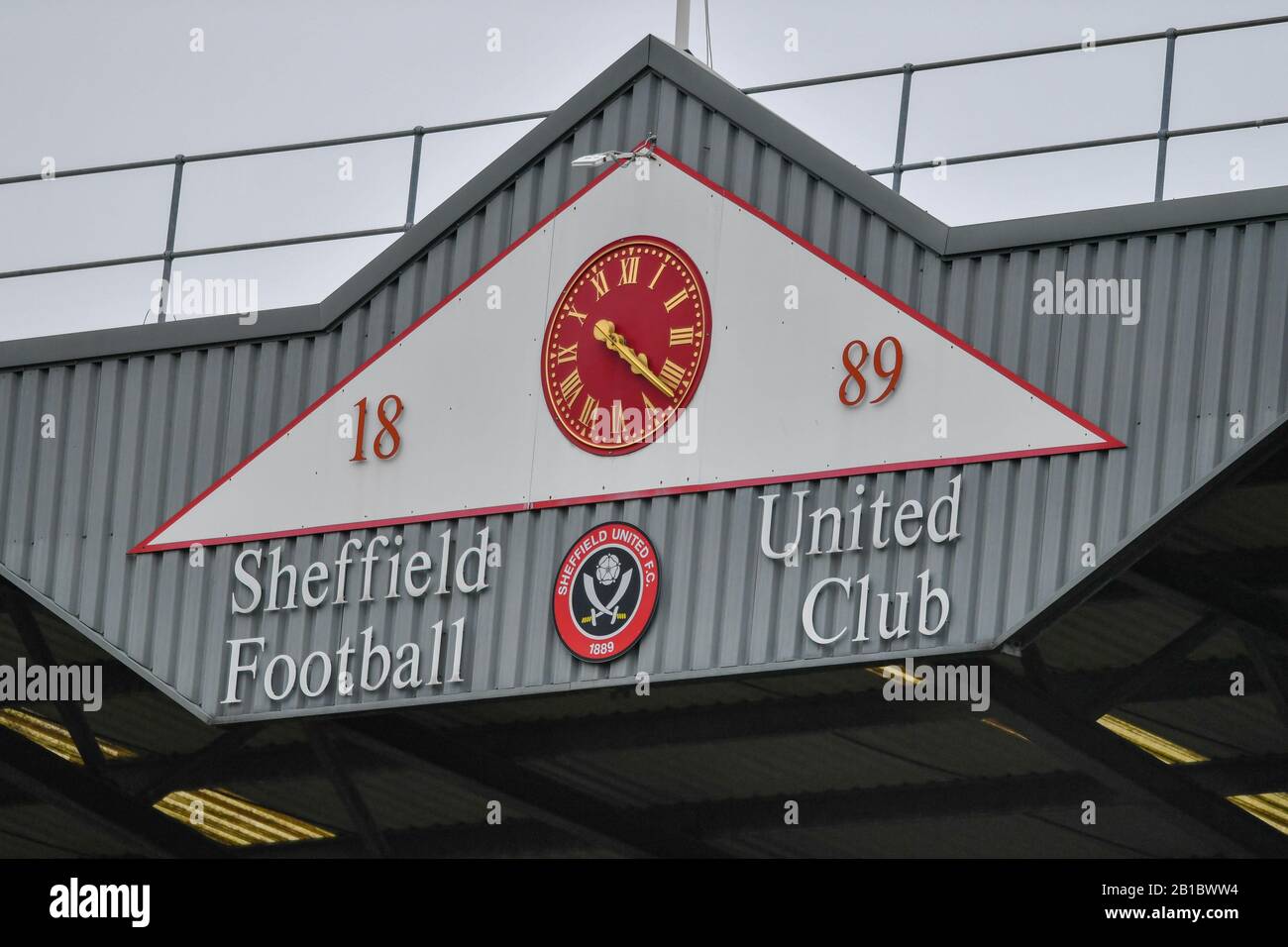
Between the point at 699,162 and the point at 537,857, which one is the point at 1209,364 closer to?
the point at 699,162

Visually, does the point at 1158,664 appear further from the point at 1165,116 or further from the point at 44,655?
the point at 44,655

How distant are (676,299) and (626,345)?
64 cm

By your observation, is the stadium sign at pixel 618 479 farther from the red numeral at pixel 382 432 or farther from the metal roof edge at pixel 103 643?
the metal roof edge at pixel 103 643

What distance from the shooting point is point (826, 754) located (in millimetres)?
24219

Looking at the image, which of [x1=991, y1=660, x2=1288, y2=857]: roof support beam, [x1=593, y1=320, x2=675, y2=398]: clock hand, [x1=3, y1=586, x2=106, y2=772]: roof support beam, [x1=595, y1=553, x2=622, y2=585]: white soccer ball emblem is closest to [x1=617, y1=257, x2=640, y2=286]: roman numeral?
[x1=593, y1=320, x2=675, y2=398]: clock hand

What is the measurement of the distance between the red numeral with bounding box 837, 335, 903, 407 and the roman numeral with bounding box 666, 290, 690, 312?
180 cm

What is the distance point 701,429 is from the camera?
2008cm

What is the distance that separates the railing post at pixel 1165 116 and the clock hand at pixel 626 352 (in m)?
4.69

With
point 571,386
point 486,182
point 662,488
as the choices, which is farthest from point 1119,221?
point 486,182

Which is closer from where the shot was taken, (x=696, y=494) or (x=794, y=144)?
(x=696, y=494)

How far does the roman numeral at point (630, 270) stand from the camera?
68.6 ft

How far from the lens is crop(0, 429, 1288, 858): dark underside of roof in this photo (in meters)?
20.5
